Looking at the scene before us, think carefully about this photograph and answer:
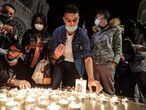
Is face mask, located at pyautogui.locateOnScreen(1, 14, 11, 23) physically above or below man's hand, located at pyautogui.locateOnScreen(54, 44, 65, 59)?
above

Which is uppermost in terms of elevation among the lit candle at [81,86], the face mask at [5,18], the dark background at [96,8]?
the dark background at [96,8]

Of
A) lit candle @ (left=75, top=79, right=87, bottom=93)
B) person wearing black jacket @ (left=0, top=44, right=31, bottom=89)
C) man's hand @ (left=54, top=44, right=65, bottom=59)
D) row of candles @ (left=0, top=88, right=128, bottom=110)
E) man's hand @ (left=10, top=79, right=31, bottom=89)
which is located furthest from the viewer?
man's hand @ (left=54, top=44, right=65, bottom=59)

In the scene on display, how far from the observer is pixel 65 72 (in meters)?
5.27

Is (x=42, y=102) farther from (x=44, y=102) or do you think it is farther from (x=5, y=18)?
(x=5, y=18)

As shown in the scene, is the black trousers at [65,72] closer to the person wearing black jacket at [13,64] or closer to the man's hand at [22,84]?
the person wearing black jacket at [13,64]

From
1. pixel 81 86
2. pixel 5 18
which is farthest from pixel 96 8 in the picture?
pixel 81 86

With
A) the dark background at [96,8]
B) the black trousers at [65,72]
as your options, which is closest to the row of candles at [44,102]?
the black trousers at [65,72]

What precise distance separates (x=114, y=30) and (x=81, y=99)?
2.40 metres

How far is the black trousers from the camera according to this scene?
522cm

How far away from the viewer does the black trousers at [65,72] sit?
5.22 metres

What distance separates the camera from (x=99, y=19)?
18.4 feet

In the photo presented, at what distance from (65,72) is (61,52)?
385 millimetres

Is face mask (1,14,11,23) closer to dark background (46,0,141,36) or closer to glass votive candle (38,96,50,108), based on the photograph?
dark background (46,0,141,36)

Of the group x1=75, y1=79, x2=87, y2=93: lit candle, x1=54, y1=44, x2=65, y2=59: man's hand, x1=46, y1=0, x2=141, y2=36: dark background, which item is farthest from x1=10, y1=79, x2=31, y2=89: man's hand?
x1=46, y1=0, x2=141, y2=36: dark background
